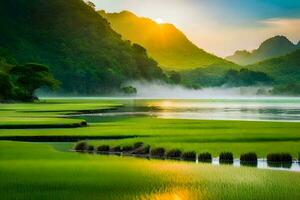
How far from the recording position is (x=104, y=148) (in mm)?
33688

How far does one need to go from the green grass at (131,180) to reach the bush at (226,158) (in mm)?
2019

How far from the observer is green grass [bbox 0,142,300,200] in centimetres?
1980

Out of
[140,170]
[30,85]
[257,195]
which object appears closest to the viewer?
[257,195]

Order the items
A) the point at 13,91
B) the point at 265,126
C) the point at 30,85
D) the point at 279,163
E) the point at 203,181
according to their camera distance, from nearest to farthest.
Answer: the point at 203,181, the point at 279,163, the point at 265,126, the point at 13,91, the point at 30,85

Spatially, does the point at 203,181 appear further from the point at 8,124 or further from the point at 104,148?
the point at 8,124

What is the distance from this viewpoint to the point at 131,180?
22891 millimetres

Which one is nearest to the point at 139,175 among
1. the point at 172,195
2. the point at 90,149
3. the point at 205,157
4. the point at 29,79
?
the point at 172,195

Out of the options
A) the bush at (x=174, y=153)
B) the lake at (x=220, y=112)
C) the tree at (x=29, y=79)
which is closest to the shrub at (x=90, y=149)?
the bush at (x=174, y=153)

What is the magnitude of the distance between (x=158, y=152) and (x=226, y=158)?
3.86 meters

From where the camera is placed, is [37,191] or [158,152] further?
[158,152]

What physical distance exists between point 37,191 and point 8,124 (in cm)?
3239

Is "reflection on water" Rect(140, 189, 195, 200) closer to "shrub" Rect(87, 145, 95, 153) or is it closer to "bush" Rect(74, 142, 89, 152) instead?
"shrub" Rect(87, 145, 95, 153)

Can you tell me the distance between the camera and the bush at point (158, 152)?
30984 millimetres

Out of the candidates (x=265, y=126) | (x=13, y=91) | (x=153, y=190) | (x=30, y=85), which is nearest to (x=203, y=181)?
(x=153, y=190)
